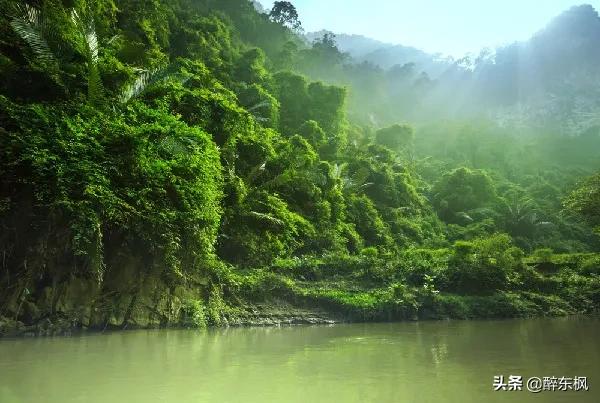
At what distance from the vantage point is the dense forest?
8664 millimetres

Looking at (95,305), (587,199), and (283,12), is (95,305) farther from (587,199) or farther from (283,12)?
(283,12)

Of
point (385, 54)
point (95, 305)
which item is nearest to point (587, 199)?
point (95, 305)

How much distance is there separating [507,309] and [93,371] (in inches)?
488

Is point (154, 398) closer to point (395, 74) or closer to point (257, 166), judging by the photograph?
point (257, 166)

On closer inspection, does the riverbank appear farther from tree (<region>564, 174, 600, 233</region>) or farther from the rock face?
tree (<region>564, 174, 600, 233</region>)

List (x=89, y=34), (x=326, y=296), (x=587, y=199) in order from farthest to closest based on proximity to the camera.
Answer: (x=587, y=199) → (x=326, y=296) → (x=89, y=34)

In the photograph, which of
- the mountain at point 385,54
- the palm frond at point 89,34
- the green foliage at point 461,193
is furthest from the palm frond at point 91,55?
the mountain at point 385,54

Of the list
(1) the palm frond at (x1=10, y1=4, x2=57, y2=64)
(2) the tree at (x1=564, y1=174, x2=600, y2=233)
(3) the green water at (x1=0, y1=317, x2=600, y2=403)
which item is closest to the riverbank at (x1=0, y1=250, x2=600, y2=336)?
(3) the green water at (x1=0, y1=317, x2=600, y2=403)

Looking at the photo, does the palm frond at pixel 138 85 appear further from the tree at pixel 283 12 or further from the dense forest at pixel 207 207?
A: the tree at pixel 283 12

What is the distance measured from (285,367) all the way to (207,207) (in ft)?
19.2

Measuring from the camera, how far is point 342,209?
20453 mm

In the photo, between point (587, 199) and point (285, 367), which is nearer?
point (285, 367)

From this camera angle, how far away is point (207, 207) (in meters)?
10.6

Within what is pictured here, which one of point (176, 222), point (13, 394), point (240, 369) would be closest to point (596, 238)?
point (176, 222)
